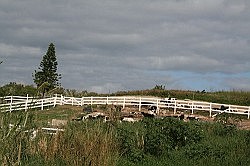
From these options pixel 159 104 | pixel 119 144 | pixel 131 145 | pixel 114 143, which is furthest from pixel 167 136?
pixel 159 104

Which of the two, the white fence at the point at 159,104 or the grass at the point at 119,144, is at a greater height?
the white fence at the point at 159,104

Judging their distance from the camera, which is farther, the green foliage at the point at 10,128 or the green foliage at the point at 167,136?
the green foliage at the point at 167,136

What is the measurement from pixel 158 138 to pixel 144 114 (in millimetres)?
13672

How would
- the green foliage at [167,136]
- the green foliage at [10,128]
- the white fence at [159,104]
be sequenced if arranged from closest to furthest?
the green foliage at [10,128] → the green foliage at [167,136] → the white fence at [159,104]

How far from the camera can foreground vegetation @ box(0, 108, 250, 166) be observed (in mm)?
7206

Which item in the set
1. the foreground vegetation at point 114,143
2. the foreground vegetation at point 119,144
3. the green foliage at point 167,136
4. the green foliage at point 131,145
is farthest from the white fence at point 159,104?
the green foliage at point 131,145

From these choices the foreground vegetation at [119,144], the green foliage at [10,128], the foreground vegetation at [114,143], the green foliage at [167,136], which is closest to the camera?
the green foliage at [10,128]

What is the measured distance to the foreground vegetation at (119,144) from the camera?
7.21m

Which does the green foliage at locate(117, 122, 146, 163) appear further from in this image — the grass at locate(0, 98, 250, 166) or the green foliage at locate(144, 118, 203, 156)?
the green foliage at locate(144, 118, 203, 156)

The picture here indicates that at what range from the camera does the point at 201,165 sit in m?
15.5

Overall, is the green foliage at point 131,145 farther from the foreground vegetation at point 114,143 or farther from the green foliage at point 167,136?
the green foliage at point 167,136

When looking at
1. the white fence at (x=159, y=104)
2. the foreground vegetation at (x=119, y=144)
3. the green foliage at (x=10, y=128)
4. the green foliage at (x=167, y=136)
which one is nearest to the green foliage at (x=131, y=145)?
the foreground vegetation at (x=119, y=144)

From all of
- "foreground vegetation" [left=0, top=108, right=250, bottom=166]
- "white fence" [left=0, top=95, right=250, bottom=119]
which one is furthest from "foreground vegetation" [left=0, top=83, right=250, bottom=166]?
"white fence" [left=0, top=95, right=250, bottom=119]

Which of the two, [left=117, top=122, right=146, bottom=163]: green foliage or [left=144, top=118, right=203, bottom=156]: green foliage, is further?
[left=144, top=118, right=203, bottom=156]: green foliage
